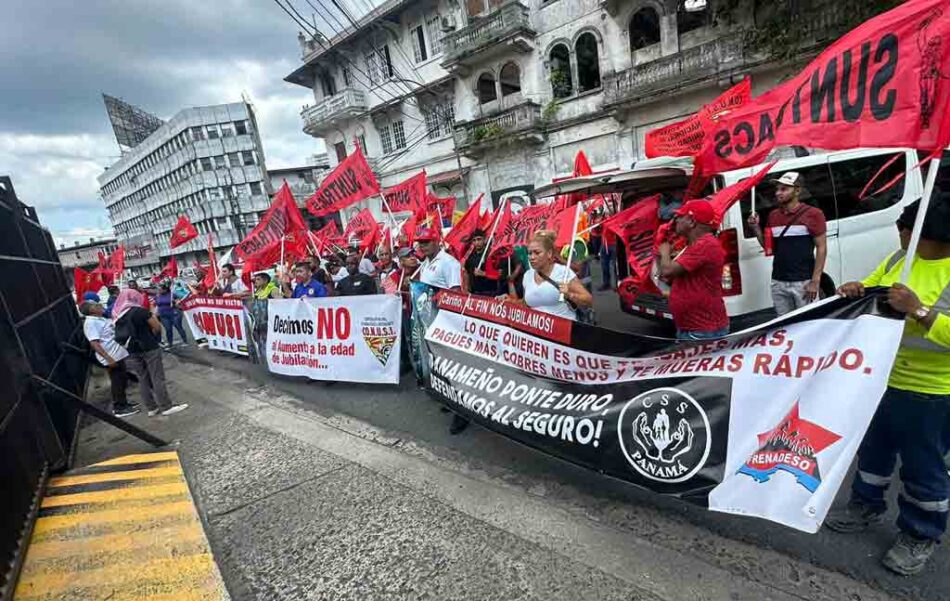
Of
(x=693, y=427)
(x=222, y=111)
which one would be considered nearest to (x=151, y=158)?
(x=222, y=111)

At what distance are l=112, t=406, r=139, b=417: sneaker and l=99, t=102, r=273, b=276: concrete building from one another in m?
44.2

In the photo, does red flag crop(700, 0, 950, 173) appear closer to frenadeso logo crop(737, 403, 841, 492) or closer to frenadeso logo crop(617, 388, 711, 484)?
frenadeso logo crop(737, 403, 841, 492)

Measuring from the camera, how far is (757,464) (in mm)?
2176

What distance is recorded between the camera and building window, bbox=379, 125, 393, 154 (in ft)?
81.3

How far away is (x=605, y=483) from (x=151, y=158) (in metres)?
74.7

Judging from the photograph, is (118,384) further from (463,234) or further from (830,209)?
(830,209)

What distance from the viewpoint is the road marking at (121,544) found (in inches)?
104

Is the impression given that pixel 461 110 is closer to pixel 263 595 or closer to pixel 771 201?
pixel 771 201

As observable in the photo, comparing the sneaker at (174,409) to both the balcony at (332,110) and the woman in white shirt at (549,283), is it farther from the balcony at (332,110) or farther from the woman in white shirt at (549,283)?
the balcony at (332,110)

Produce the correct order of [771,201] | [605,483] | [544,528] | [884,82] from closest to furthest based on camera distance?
[884,82]
[544,528]
[605,483]
[771,201]

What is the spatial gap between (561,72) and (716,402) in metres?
18.2

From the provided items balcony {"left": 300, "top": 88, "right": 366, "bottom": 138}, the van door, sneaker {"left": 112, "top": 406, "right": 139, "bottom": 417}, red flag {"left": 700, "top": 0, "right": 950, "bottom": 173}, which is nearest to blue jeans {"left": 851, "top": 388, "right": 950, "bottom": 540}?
red flag {"left": 700, "top": 0, "right": 950, "bottom": 173}

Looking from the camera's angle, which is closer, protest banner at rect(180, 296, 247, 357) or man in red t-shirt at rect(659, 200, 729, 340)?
man in red t-shirt at rect(659, 200, 729, 340)

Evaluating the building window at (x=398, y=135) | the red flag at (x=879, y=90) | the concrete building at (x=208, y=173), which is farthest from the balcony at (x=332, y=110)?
the red flag at (x=879, y=90)
